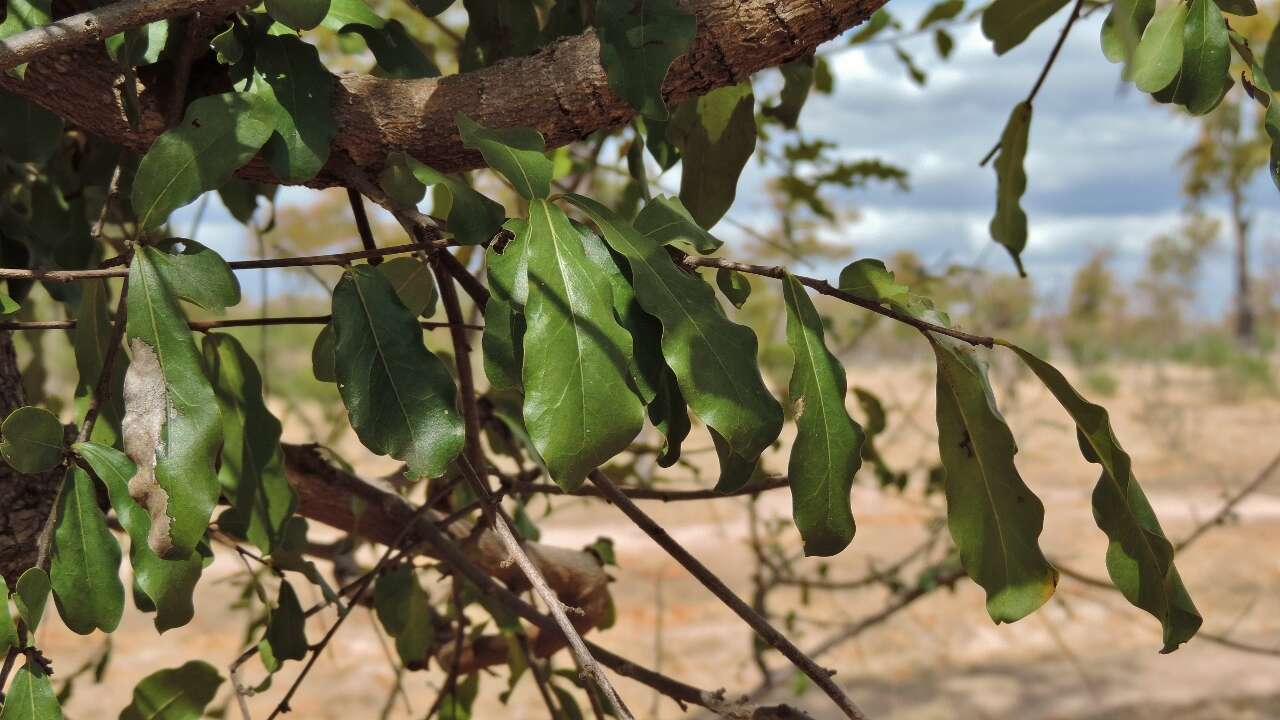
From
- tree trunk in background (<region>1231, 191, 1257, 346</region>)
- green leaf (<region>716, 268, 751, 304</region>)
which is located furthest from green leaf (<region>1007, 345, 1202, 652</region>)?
tree trunk in background (<region>1231, 191, 1257, 346</region>)

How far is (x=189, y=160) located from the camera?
0.71 m

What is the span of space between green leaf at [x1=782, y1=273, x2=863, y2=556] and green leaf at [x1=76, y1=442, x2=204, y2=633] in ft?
1.13

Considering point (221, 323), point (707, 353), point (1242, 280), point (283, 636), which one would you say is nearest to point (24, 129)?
point (221, 323)

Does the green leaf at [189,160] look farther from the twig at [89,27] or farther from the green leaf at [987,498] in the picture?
the green leaf at [987,498]

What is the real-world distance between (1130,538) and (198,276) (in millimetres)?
588

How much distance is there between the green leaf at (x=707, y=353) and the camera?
24.9 inches

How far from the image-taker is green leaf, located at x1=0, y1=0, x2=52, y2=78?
2.54 ft

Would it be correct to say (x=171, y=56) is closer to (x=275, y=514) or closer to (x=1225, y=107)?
(x=275, y=514)

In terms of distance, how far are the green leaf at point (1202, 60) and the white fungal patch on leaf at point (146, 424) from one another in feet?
2.17

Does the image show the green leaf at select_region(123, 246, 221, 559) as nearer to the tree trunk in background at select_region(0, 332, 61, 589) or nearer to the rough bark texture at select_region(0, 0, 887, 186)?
the rough bark texture at select_region(0, 0, 887, 186)

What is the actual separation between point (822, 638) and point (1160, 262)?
1853 centimetres

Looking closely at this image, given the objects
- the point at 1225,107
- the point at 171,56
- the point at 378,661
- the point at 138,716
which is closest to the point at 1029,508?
the point at 171,56

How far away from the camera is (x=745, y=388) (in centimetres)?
65

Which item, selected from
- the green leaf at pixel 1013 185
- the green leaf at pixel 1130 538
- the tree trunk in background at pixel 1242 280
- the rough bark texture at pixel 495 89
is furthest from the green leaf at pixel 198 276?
the tree trunk in background at pixel 1242 280
